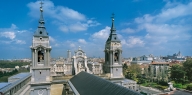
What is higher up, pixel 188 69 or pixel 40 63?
pixel 40 63

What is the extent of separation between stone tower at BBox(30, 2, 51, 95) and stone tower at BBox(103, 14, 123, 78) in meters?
11.1

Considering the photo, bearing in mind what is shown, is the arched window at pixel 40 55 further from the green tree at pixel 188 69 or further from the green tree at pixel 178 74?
the green tree at pixel 188 69

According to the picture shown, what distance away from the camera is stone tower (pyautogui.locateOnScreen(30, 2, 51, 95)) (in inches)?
851

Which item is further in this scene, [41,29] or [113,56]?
[113,56]

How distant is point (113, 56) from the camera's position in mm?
27203

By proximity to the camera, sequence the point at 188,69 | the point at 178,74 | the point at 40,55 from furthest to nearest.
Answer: the point at 188,69 < the point at 178,74 < the point at 40,55

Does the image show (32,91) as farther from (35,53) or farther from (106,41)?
(106,41)

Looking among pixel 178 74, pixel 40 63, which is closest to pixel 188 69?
pixel 178 74

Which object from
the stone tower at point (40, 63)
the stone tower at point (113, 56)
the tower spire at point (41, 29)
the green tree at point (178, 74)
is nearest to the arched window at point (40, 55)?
the stone tower at point (40, 63)

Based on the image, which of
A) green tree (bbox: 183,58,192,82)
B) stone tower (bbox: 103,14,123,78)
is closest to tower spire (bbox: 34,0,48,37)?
stone tower (bbox: 103,14,123,78)

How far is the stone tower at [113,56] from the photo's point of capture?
27.1 m

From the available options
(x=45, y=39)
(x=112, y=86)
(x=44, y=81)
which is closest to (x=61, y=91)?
(x=44, y=81)

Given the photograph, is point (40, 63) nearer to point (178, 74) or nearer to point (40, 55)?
point (40, 55)

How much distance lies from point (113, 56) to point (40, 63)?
1284cm
